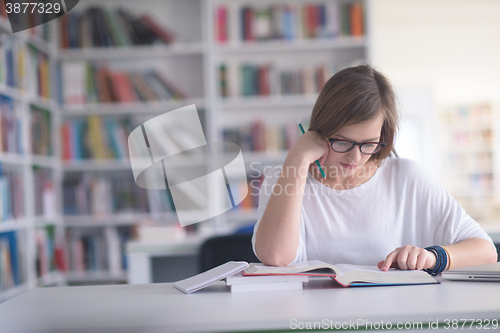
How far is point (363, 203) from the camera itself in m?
1.11

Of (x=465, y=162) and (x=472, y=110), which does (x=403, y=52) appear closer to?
(x=472, y=110)


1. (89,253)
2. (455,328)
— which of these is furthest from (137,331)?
(89,253)

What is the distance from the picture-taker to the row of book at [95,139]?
2.99 metres

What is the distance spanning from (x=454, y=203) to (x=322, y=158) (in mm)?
351

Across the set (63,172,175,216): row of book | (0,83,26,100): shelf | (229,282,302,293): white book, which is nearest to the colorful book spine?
(63,172,175,216): row of book

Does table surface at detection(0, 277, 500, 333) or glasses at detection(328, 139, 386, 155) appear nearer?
table surface at detection(0, 277, 500, 333)

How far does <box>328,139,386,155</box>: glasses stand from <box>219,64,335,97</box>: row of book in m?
2.06

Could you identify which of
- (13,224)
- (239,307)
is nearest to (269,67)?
(13,224)

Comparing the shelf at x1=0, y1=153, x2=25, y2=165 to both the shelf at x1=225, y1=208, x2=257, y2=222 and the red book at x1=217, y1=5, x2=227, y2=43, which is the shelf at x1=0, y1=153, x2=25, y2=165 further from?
the red book at x1=217, y1=5, x2=227, y2=43

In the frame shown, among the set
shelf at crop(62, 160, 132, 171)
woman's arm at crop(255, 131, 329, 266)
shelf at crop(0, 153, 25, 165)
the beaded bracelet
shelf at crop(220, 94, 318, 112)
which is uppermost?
shelf at crop(220, 94, 318, 112)

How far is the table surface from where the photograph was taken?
22.5 inches

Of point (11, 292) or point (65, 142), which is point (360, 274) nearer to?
point (11, 292)

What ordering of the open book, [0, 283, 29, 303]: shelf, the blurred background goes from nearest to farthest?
the open book < [0, 283, 29, 303]: shelf < the blurred background

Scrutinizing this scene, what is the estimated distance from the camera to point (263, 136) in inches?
121
